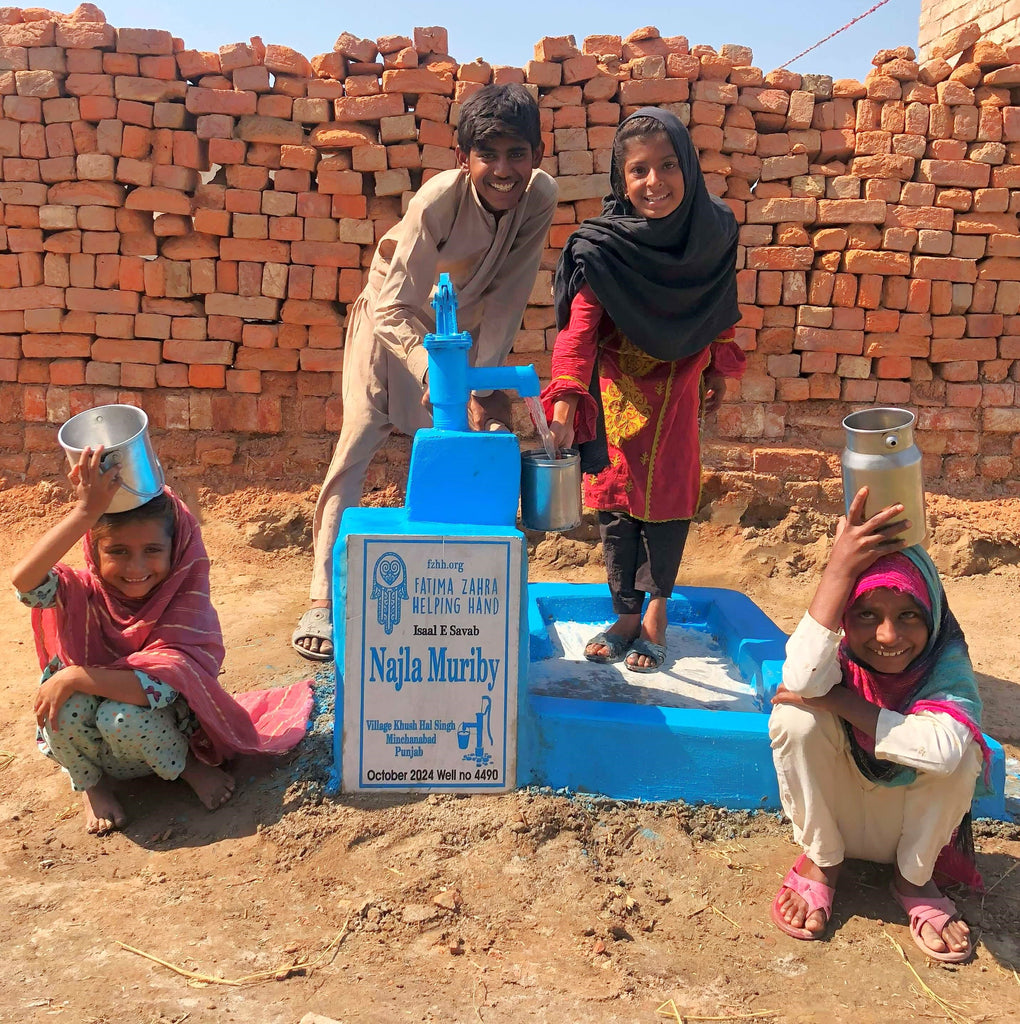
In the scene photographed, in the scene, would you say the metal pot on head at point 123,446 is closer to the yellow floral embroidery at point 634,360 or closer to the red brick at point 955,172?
→ the yellow floral embroidery at point 634,360

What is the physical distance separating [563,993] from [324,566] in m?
2.17

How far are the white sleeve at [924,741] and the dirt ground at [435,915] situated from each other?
456 mm

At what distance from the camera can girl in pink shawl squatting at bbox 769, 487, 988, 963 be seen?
2.01m

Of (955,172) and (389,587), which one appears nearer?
(389,587)

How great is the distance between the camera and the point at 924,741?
1.97 m

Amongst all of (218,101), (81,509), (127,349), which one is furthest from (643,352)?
(127,349)

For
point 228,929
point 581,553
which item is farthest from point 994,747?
point 581,553

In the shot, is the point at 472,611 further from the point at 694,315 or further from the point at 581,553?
the point at 581,553

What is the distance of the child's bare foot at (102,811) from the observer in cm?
251

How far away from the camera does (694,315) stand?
3076 millimetres

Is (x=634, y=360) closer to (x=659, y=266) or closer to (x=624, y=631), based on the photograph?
(x=659, y=266)

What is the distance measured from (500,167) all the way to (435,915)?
7.60ft

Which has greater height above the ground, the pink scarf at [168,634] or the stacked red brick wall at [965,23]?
the stacked red brick wall at [965,23]

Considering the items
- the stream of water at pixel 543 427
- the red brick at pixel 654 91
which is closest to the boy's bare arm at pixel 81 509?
the stream of water at pixel 543 427
